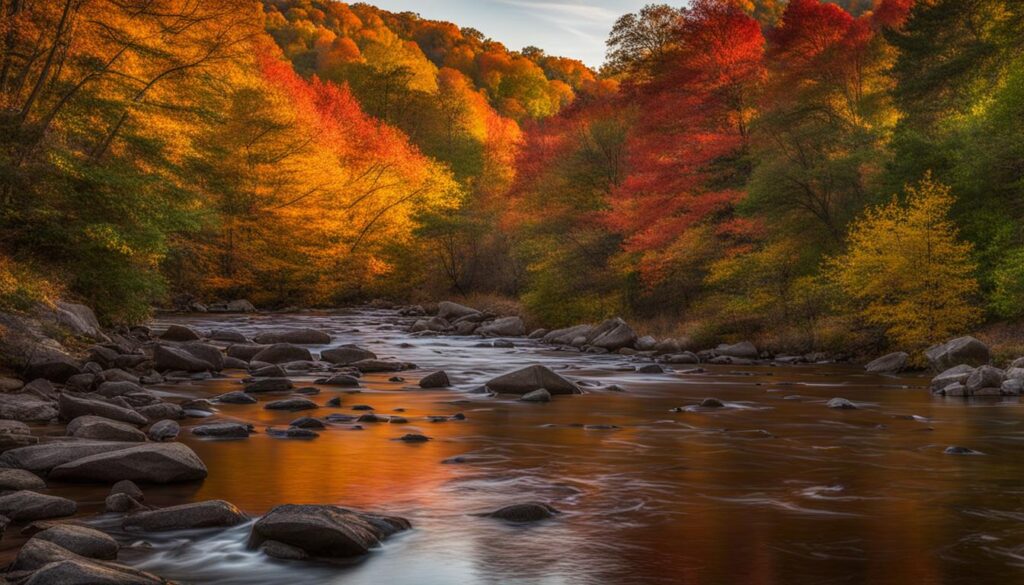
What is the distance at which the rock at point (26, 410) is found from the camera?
1318cm

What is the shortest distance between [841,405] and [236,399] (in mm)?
10635

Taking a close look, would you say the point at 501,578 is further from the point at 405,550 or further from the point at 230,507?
the point at 230,507

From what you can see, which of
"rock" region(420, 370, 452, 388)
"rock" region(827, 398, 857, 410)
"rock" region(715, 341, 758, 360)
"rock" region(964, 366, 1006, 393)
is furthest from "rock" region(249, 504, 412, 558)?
"rock" region(715, 341, 758, 360)

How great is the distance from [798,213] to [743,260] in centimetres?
301

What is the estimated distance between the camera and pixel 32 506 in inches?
331

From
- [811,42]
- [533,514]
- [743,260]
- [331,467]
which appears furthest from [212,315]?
[533,514]

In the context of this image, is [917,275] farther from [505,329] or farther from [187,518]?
[187,518]

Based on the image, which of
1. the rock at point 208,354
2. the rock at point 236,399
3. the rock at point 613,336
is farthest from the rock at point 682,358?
the rock at point 236,399

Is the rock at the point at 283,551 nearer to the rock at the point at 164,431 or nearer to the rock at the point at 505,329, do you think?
the rock at the point at 164,431

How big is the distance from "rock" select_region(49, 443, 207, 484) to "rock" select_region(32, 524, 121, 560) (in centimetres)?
244

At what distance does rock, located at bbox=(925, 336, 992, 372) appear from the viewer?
21.0m

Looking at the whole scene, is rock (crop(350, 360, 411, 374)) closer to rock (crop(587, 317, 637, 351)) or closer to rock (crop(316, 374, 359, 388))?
rock (crop(316, 374, 359, 388))

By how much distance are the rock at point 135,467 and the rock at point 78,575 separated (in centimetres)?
365

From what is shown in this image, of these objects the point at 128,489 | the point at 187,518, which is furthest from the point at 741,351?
the point at 187,518
